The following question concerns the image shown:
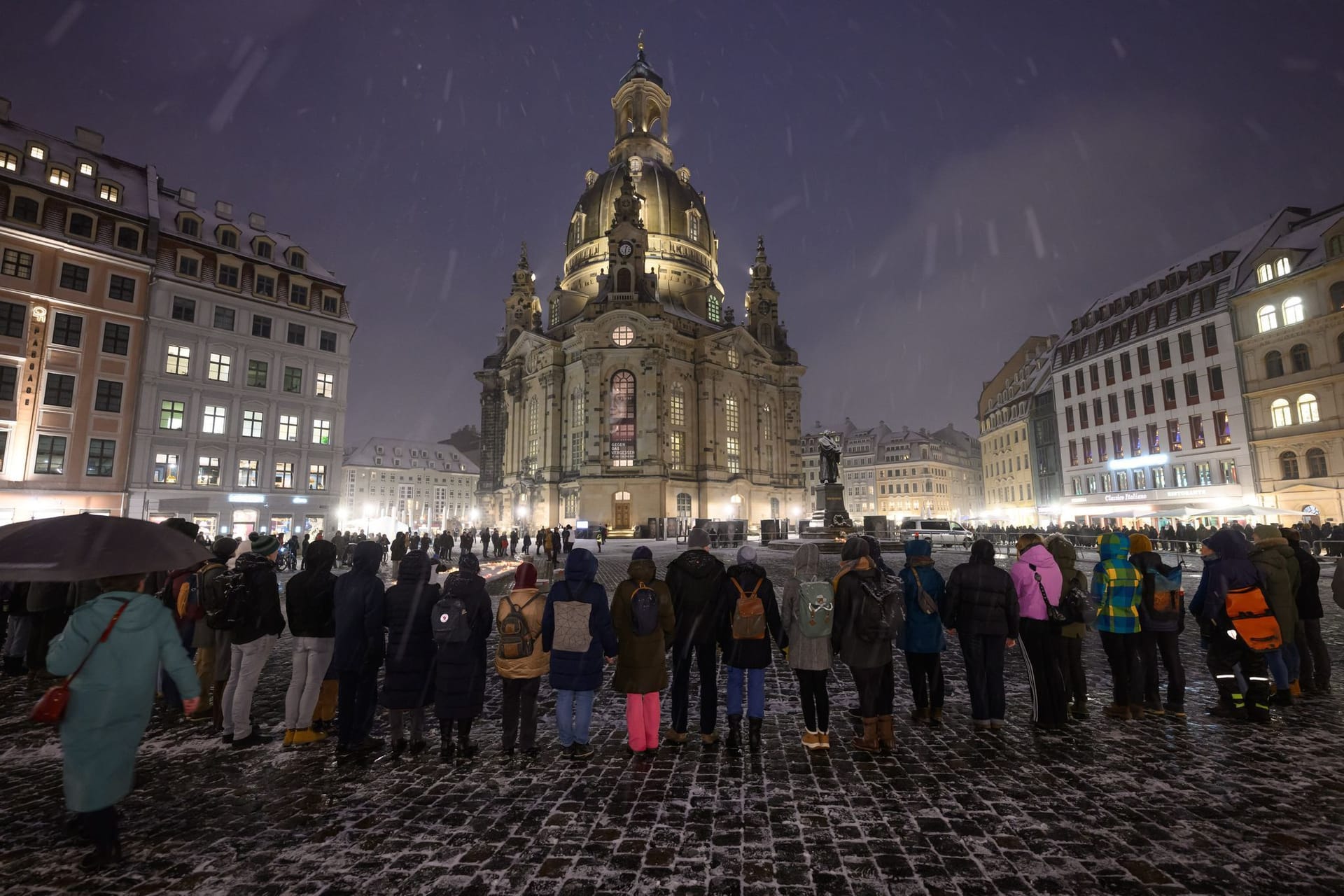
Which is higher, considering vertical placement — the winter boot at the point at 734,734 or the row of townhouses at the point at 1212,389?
the row of townhouses at the point at 1212,389

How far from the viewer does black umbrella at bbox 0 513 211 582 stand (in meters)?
4.59

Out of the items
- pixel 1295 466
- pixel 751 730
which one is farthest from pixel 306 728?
pixel 1295 466

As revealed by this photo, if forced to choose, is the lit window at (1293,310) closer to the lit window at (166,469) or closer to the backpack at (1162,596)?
the backpack at (1162,596)

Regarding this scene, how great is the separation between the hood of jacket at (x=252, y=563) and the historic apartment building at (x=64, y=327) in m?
30.6

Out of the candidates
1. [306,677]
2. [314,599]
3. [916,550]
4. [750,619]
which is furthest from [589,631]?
[916,550]

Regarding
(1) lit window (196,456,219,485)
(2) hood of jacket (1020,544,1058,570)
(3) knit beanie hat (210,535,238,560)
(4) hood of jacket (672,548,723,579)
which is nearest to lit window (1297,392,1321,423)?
(2) hood of jacket (1020,544,1058,570)

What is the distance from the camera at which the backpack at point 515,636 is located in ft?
18.8

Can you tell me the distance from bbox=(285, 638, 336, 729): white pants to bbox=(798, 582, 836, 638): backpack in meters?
4.81

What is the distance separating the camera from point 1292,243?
36156 mm

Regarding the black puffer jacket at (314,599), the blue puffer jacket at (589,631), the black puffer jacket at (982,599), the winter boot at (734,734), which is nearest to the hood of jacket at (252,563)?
the black puffer jacket at (314,599)

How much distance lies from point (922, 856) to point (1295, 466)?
45725 mm

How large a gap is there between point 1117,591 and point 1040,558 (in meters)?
1.06

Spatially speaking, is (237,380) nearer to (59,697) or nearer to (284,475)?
(284,475)

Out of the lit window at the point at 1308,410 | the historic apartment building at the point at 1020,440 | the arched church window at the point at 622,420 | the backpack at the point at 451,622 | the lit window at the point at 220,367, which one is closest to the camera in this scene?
the backpack at the point at 451,622
